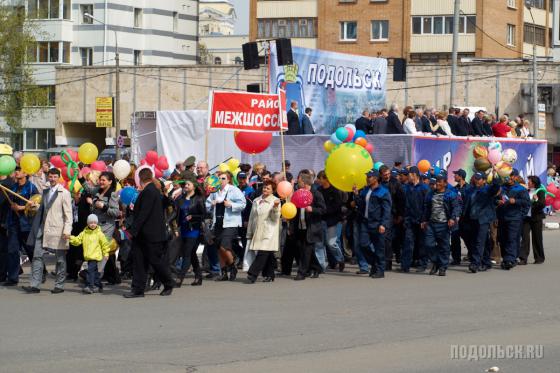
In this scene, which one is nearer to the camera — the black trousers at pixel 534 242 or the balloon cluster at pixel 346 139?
the black trousers at pixel 534 242

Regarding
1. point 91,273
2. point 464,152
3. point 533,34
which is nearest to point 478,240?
point 464,152

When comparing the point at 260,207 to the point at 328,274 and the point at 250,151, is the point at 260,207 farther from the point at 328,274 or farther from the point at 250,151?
the point at 250,151

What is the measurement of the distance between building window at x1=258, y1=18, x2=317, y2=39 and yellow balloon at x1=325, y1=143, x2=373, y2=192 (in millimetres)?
56693

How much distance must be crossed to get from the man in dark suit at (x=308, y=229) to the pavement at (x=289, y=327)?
463 mm

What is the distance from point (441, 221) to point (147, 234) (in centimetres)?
529

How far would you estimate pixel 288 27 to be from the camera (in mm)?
73562

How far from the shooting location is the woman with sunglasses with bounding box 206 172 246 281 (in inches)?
647

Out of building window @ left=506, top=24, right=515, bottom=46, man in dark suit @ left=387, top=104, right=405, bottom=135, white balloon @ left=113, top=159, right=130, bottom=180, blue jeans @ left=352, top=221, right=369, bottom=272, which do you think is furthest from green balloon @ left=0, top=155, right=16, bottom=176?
building window @ left=506, top=24, right=515, bottom=46

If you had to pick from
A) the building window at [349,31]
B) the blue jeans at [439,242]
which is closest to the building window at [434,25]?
the building window at [349,31]

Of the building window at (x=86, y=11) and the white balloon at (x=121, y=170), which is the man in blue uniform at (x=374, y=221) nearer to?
the white balloon at (x=121, y=170)

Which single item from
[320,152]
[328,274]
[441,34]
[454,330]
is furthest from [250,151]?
[441,34]

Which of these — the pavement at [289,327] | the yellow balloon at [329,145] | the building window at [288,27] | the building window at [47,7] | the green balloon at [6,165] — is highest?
the building window at [47,7]

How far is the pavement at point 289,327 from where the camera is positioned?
31.3 feet

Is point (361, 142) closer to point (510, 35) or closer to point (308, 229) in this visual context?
point (308, 229)
